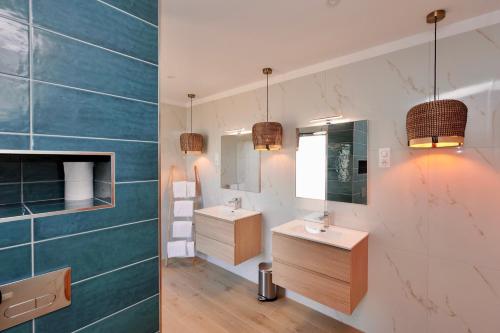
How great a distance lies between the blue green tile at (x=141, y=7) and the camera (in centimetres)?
101

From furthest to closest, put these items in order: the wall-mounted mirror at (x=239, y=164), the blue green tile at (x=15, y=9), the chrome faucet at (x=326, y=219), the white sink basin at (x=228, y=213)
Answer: the wall-mounted mirror at (x=239, y=164)
the white sink basin at (x=228, y=213)
the chrome faucet at (x=326, y=219)
the blue green tile at (x=15, y=9)

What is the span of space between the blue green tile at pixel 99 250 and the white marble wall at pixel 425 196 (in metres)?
1.79

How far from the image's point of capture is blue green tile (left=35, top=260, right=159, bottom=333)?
2.84ft

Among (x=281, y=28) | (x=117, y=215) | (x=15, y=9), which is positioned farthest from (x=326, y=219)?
(x=15, y=9)

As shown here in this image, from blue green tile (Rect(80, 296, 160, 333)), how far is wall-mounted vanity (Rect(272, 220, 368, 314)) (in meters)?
1.27

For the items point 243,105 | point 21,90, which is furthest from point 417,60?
point 21,90

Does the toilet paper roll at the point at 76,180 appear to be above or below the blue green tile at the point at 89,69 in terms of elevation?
below

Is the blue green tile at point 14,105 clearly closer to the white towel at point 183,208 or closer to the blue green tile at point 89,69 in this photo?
the blue green tile at point 89,69

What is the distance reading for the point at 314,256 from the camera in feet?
6.50

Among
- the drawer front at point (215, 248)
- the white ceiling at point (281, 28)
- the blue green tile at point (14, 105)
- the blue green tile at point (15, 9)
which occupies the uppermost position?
the white ceiling at point (281, 28)

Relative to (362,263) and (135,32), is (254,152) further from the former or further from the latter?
(135,32)

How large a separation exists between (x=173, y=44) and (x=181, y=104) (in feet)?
6.39

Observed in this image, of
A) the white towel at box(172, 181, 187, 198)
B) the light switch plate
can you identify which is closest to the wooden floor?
the white towel at box(172, 181, 187, 198)

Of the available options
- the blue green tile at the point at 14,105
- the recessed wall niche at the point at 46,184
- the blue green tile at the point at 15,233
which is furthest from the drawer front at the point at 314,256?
the blue green tile at the point at 14,105
